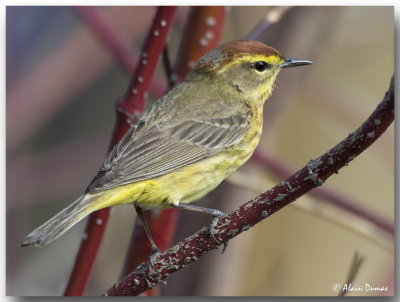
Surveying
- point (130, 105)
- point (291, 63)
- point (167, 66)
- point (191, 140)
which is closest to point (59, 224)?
point (130, 105)

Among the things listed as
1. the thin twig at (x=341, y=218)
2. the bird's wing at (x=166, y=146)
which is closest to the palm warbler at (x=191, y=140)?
the bird's wing at (x=166, y=146)

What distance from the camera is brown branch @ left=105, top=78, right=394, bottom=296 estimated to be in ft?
4.65

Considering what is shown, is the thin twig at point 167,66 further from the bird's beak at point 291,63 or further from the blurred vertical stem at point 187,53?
the bird's beak at point 291,63

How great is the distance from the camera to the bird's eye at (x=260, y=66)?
98.5 inches

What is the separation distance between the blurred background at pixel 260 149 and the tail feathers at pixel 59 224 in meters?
0.66

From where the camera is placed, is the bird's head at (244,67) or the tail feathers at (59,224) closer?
the tail feathers at (59,224)

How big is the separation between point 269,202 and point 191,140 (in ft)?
2.82

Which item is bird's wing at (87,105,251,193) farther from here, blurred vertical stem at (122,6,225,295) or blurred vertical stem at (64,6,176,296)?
blurred vertical stem at (122,6,225,295)

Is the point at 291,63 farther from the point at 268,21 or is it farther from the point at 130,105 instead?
the point at 130,105

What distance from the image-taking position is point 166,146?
2.36 meters

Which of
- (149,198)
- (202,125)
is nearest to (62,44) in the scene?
(202,125)

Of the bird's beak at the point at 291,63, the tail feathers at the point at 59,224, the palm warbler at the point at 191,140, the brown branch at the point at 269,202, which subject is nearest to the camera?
the brown branch at the point at 269,202

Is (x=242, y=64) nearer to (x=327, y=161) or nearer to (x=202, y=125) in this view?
(x=202, y=125)

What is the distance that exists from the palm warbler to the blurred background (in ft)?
0.68
